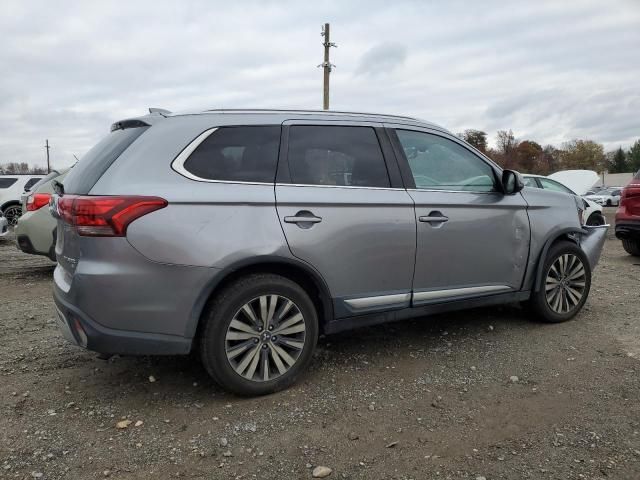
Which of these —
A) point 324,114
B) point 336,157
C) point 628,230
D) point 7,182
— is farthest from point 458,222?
point 7,182

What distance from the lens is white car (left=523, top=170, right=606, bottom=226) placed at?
36.3ft

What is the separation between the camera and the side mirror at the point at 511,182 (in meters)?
4.27

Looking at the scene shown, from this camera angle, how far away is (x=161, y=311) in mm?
2984

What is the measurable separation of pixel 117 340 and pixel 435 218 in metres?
2.28

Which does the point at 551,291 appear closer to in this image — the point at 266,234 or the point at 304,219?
the point at 304,219

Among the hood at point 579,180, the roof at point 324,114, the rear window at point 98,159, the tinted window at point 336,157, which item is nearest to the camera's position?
the rear window at point 98,159

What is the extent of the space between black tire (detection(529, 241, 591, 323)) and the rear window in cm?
347

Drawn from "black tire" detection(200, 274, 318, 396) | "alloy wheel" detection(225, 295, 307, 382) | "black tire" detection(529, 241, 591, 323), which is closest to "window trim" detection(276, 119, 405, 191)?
"black tire" detection(200, 274, 318, 396)

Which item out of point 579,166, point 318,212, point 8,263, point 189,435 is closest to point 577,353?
point 318,212

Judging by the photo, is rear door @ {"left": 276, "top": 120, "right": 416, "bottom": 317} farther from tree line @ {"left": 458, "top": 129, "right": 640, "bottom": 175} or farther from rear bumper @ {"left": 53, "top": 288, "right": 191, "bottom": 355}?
tree line @ {"left": 458, "top": 129, "right": 640, "bottom": 175}

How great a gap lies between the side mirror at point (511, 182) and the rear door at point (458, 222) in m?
0.06

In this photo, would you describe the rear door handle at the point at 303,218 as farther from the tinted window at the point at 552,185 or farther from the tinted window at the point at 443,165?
the tinted window at the point at 552,185

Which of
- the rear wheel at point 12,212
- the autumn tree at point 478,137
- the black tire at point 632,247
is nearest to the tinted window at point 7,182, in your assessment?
the rear wheel at point 12,212

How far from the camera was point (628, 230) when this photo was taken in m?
8.39
